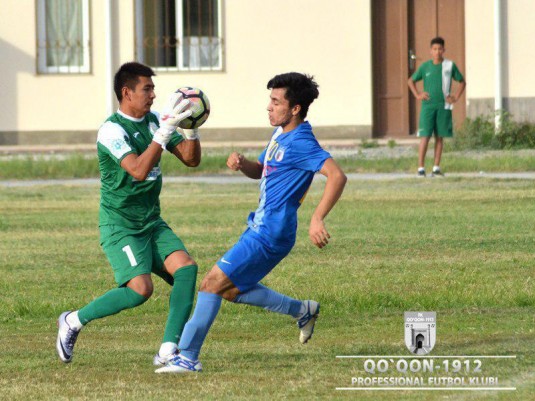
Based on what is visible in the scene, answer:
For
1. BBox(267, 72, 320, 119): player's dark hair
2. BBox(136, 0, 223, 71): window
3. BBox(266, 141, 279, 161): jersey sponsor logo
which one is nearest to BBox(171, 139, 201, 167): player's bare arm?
BBox(266, 141, 279, 161): jersey sponsor logo

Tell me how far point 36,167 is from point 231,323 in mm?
13098

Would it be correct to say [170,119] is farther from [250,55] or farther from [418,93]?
[250,55]

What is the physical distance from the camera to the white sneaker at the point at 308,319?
8.97 m

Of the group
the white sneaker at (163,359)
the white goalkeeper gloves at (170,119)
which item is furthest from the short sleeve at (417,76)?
the white sneaker at (163,359)

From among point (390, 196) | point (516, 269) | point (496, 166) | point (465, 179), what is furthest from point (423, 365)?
point (496, 166)

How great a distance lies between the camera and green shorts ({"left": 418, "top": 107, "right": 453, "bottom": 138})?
2144cm

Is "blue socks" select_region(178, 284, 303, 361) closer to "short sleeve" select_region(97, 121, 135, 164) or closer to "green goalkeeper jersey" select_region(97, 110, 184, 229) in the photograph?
"green goalkeeper jersey" select_region(97, 110, 184, 229)

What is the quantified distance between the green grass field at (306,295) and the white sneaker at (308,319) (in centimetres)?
8

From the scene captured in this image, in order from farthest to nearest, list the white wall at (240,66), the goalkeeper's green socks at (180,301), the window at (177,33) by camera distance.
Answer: the window at (177,33), the white wall at (240,66), the goalkeeper's green socks at (180,301)

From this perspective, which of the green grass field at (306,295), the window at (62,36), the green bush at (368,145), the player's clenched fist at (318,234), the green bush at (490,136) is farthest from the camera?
the window at (62,36)

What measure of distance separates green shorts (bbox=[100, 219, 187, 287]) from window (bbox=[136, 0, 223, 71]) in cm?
1903

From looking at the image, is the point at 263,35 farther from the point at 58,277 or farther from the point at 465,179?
the point at 58,277

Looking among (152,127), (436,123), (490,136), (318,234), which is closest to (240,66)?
(490,136)

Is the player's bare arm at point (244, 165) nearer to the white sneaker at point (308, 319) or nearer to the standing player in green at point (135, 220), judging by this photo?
the standing player in green at point (135, 220)
